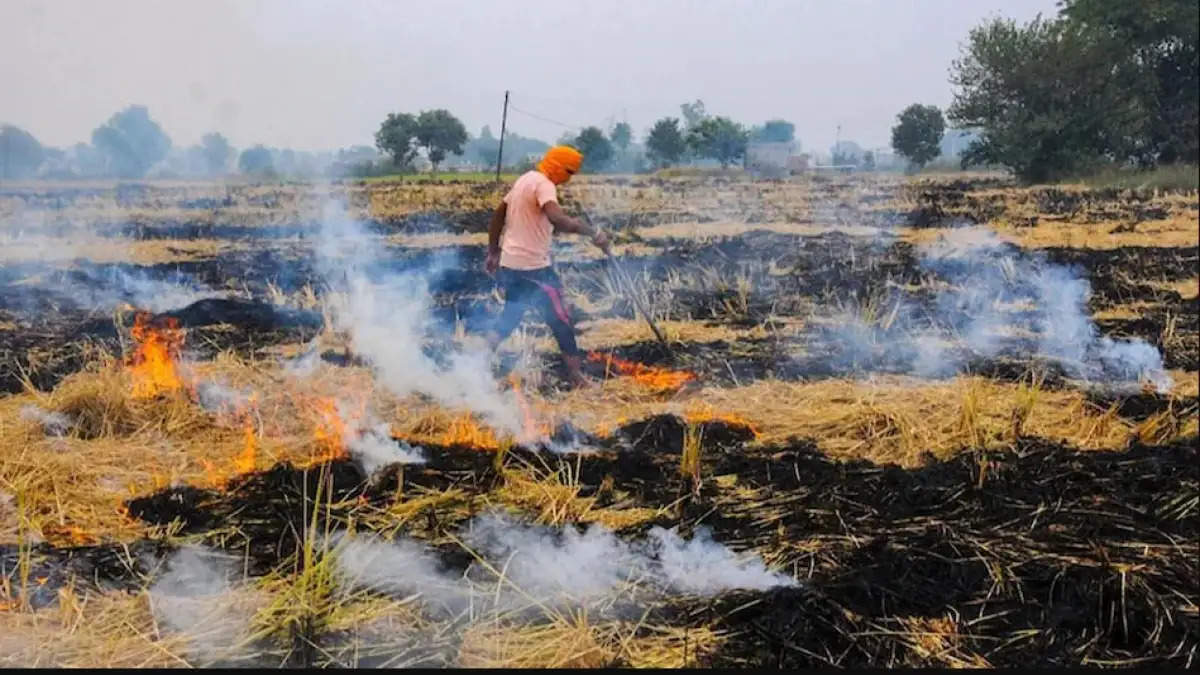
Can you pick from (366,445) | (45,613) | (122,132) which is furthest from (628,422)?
(122,132)

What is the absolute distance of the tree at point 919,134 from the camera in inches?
197

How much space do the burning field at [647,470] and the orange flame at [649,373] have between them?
3cm

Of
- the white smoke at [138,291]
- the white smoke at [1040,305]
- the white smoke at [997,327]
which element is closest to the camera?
the white smoke at [1040,305]

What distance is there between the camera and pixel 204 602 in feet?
9.94

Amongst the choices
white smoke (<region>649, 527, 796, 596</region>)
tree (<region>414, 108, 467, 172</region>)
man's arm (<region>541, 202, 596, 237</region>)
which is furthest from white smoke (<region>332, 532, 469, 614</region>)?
tree (<region>414, 108, 467, 172</region>)

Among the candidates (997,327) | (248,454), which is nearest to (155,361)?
(248,454)

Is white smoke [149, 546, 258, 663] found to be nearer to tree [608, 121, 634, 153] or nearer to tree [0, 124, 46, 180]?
tree [608, 121, 634, 153]

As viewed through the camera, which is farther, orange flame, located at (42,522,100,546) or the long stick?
the long stick

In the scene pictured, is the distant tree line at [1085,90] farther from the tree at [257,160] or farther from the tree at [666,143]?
the tree at [257,160]

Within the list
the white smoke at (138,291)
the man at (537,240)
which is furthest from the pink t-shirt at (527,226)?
the white smoke at (138,291)

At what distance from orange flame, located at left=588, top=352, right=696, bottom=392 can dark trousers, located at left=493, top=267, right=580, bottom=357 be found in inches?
16.0

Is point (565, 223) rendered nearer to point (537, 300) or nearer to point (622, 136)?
point (537, 300)

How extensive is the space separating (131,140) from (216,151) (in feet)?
1.88

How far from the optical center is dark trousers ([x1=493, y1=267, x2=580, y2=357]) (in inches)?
200
